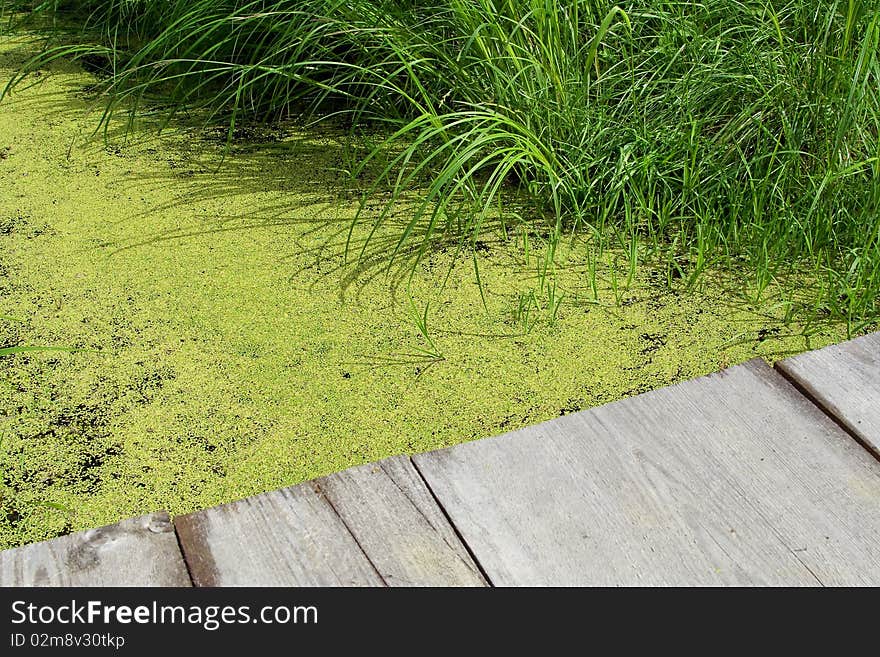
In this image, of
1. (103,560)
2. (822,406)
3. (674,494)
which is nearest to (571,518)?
(674,494)

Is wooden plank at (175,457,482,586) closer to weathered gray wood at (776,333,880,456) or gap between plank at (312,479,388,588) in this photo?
gap between plank at (312,479,388,588)

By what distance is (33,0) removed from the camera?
3.26 meters

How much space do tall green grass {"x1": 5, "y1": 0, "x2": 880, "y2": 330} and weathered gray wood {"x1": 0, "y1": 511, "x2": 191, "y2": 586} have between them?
857 mm

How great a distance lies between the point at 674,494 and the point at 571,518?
137 mm

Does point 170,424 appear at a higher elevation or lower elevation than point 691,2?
lower

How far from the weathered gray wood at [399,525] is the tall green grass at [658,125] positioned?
26.9 inches

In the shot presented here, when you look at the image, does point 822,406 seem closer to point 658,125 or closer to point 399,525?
point 399,525

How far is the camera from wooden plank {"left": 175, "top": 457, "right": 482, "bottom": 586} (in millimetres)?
1172

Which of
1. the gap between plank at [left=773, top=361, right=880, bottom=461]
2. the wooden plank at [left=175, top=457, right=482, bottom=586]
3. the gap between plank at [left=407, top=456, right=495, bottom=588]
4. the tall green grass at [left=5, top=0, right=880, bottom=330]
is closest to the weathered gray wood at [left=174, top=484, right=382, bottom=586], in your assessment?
the wooden plank at [left=175, top=457, right=482, bottom=586]
